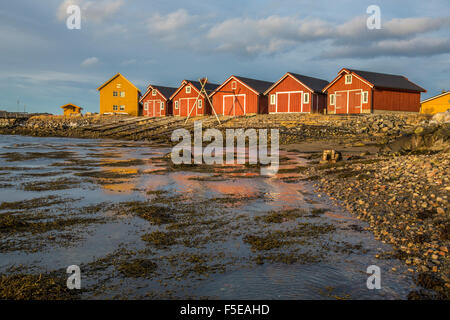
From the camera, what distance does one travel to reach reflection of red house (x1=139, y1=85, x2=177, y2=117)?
61938mm

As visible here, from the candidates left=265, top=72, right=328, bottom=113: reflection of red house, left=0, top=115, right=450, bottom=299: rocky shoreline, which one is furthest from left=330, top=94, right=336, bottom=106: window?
left=0, top=115, right=450, bottom=299: rocky shoreline

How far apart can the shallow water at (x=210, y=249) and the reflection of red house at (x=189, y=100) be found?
44.6 meters

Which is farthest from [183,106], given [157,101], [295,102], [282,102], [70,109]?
[70,109]

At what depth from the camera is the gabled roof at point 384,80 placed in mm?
41344

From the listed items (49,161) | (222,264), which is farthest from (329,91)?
(222,264)

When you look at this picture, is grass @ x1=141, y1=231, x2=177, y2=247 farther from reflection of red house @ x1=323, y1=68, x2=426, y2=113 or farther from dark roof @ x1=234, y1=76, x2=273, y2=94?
dark roof @ x1=234, y1=76, x2=273, y2=94

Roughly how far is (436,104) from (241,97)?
2474cm

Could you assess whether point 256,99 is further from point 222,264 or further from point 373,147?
point 222,264

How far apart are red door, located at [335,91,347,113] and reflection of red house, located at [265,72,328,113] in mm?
2649

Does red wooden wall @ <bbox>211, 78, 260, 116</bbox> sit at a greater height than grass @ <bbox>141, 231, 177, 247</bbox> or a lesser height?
greater

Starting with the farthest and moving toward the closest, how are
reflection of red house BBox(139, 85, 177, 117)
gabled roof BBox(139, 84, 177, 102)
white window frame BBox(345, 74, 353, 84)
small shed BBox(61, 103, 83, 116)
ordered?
small shed BBox(61, 103, 83, 116) → gabled roof BBox(139, 84, 177, 102) → reflection of red house BBox(139, 85, 177, 117) → white window frame BBox(345, 74, 353, 84)
